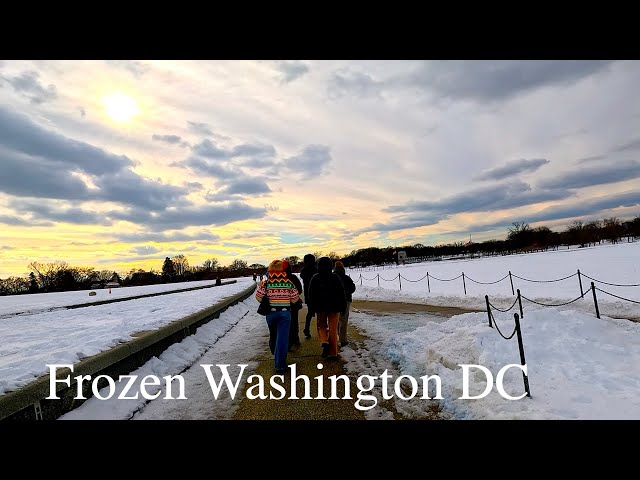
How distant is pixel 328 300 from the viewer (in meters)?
6.95

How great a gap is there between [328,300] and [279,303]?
3.59 feet

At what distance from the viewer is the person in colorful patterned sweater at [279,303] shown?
622 centimetres

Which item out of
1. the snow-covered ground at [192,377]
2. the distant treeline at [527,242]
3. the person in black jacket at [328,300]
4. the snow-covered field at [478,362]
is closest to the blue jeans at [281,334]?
the snow-covered ground at [192,377]

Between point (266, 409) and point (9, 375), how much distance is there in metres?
3.11

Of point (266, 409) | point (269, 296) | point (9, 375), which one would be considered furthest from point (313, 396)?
point (9, 375)

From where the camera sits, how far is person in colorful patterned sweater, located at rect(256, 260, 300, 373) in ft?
20.4

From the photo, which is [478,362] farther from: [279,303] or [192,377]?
[192,377]

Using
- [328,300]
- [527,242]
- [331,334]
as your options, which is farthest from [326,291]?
[527,242]

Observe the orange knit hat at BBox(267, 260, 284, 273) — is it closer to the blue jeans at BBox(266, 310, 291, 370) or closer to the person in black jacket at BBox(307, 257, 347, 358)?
the blue jeans at BBox(266, 310, 291, 370)

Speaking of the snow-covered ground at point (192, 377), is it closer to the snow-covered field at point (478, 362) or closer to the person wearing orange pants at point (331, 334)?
the snow-covered field at point (478, 362)
